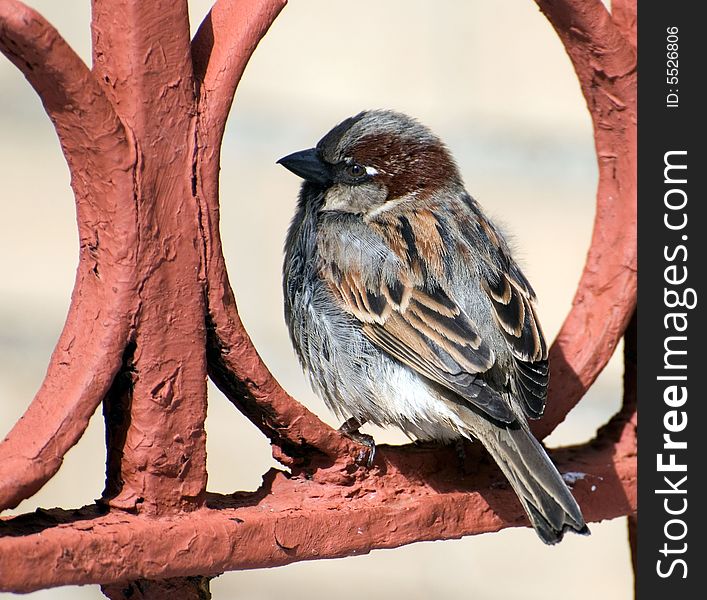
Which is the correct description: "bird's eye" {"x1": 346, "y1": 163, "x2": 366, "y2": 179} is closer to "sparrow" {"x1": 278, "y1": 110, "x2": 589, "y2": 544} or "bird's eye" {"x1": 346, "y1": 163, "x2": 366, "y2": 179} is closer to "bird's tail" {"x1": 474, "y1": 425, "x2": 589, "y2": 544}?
"sparrow" {"x1": 278, "y1": 110, "x2": 589, "y2": 544}

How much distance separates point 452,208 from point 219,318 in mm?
1220

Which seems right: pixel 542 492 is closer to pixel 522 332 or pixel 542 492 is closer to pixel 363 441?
pixel 363 441

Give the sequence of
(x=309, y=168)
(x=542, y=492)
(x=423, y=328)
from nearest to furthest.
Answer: (x=542, y=492)
(x=423, y=328)
(x=309, y=168)

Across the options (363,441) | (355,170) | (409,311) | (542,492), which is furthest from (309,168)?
(542,492)

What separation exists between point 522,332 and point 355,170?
635 mm

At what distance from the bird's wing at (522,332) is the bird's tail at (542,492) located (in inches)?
4.2

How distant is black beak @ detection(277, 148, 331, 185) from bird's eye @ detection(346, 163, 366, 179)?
0.17ft

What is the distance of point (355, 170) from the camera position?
8.75ft

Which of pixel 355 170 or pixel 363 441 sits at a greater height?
pixel 355 170
